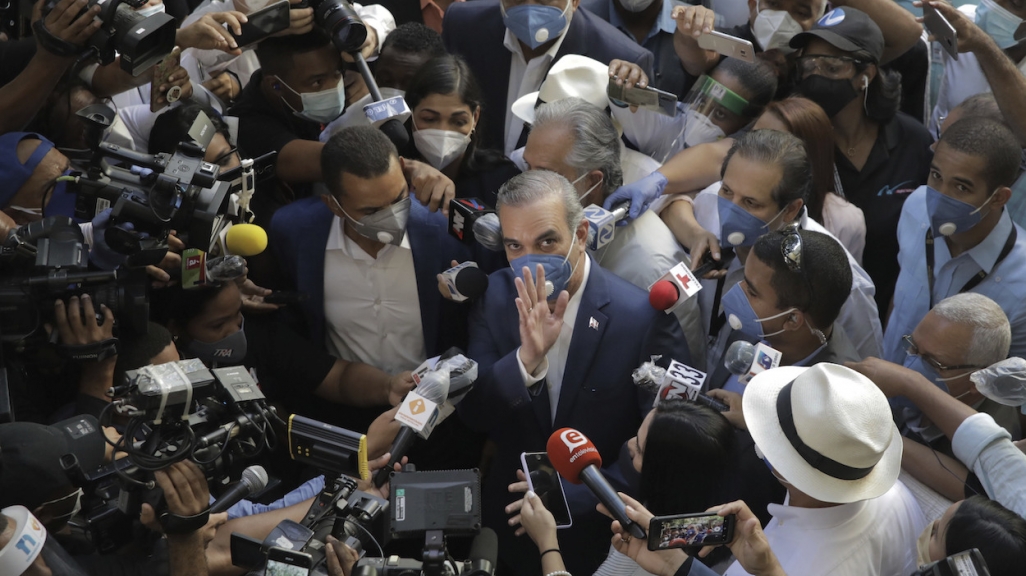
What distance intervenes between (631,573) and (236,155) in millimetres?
2520

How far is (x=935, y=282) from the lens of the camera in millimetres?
4168

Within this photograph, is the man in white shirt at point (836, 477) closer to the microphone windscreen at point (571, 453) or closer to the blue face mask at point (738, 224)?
the microphone windscreen at point (571, 453)

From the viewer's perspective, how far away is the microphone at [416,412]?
319cm

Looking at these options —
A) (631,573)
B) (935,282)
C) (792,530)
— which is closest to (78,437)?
(631,573)

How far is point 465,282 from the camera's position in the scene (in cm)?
379

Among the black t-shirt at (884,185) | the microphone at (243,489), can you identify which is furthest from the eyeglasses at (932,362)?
the microphone at (243,489)

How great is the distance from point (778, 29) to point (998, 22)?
115cm

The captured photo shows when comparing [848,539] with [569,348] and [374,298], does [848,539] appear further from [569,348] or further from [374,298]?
[374,298]

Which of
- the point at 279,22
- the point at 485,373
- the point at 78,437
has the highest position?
the point at 279,22

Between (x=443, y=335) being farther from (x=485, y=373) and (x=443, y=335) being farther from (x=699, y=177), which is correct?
(x=699, y=177)

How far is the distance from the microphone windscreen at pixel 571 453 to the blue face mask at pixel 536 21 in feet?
8.01

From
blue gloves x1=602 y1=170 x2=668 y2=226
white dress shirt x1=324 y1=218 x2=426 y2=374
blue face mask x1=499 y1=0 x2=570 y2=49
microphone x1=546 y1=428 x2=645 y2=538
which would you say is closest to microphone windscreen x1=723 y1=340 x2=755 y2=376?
microphone x1=546 y1=428 x2=645 y2=538

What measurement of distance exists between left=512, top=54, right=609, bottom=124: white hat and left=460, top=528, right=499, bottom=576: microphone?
7.12 ft

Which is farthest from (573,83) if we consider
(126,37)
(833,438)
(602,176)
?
(833,438)
